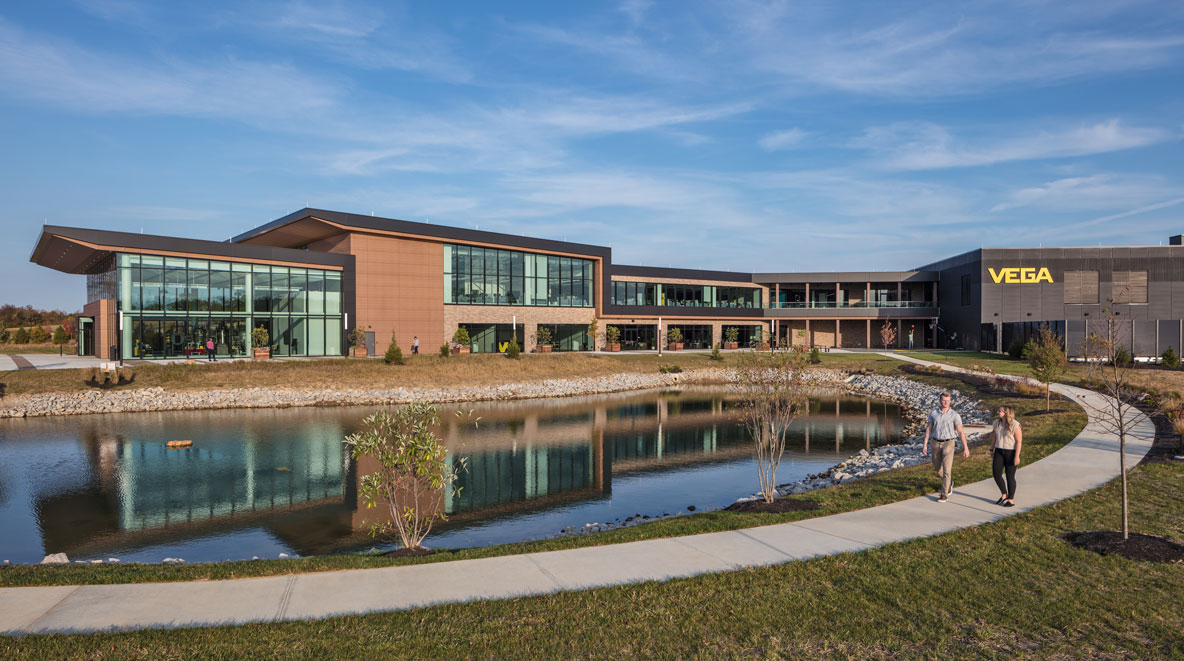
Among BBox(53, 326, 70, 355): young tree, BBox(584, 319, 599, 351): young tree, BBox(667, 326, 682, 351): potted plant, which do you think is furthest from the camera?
BBox(667, 326, 682, 351): potted plant

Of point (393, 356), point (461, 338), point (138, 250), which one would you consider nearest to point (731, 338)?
point (461, 338)

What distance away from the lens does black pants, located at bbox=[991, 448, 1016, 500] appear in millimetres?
11109

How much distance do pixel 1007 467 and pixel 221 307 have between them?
44.4 m

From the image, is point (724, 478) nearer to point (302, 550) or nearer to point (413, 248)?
point (302, 550)

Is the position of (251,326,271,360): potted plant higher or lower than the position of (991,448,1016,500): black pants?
higher

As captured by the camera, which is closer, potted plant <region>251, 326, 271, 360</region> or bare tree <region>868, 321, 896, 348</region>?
potted plant <region>251, 326, 271, 360</region>

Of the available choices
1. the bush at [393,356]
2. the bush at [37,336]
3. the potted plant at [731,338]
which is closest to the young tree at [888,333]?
the potted plant at [731,338]

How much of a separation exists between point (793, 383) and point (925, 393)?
30033 millimetres

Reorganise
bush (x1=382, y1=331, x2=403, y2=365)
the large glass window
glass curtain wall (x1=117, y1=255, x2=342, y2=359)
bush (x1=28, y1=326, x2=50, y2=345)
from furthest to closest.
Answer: bush (x1=28, y1=326, x2=50, y2=345), the large glass window, bush (x1=382, y1=331, x2=403, y2=365), glass curtain wall (x1=117, y1=255, x2=342, y2=359)

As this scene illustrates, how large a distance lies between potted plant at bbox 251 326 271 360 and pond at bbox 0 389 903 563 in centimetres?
1206

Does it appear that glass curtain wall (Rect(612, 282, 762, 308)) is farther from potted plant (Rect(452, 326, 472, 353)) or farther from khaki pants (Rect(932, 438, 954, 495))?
khaki pants (Rect(932, 438, 954, 495))

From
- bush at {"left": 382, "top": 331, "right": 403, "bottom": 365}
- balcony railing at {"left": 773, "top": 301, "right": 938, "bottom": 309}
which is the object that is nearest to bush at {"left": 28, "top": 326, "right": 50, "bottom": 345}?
bush at {"left": 382, "top": 331, "right": 403, "bottom": 365}

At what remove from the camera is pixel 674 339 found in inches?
2655

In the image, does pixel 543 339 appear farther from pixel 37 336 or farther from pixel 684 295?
pixel 37 336
